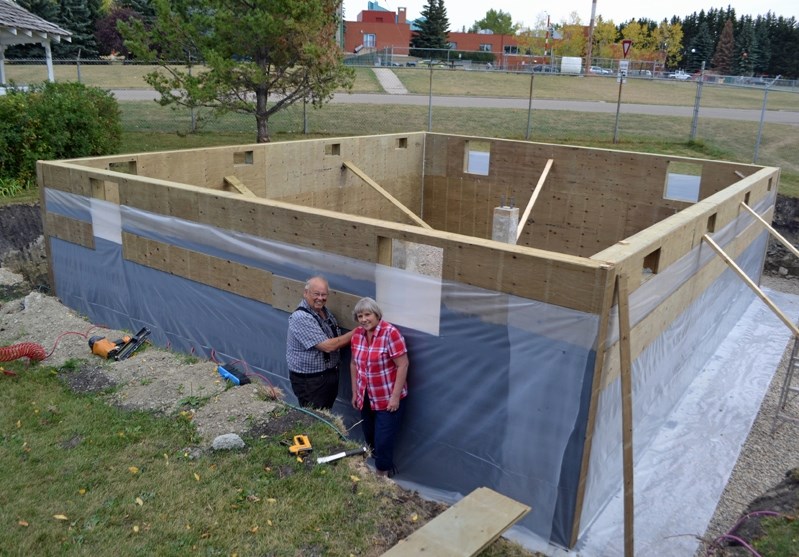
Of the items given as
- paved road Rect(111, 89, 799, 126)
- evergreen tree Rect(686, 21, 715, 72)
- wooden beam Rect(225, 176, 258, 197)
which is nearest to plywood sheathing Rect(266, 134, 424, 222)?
wooden beam Rect(225, 176, 258, 197)

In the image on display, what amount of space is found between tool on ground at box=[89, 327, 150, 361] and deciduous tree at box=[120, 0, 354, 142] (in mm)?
9003

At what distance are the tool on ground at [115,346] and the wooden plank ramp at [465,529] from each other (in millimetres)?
4274

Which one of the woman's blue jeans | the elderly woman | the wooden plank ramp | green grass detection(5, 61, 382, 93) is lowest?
the woman's blue jeans

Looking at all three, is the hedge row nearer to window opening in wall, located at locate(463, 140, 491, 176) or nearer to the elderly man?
window opening in wall, located at locate(463, 140, 491, 176)

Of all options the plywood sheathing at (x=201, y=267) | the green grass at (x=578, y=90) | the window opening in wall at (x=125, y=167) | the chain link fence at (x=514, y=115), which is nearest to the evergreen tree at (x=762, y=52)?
the green grass at (x=578, y=90)

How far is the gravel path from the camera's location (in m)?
6.02

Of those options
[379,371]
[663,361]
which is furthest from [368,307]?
[663,361]

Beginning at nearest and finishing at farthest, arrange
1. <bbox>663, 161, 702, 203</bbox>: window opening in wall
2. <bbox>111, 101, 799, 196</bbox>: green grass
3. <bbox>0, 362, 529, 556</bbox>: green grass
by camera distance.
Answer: <bbox>0, 362, 529, 556</bbox>: green grass → <bbox>663, 161, 702, 203</bbox>: window opening in wall → <bbox>111, 101, 799, 196</bbox>: green grass

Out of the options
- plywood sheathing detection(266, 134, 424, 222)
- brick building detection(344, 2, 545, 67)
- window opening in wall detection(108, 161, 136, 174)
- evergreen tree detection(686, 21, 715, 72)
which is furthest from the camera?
evergreen tree detection(686, 21, 715, 72)

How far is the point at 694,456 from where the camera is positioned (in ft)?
22.8

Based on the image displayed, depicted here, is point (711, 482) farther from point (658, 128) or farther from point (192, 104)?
point (658, 128)

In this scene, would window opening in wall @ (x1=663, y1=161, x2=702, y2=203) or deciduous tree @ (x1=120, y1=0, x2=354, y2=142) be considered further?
deciduous tree @ (x1=120, y1=0, x2=354, y2=142)

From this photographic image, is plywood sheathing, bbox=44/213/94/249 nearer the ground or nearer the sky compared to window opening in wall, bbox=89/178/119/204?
nearer the ground

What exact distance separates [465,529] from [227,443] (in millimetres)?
2083
